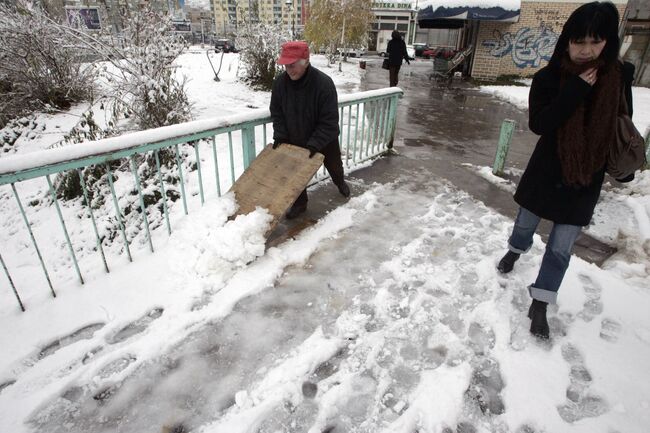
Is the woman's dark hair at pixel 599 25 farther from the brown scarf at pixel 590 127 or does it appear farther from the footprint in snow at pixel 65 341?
the footprint in snow at pixel 65 341

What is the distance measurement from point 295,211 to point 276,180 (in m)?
0.60

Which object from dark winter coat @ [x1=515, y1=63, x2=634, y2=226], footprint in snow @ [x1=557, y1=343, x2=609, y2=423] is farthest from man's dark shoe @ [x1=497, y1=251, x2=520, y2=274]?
footprint in snow @ [x1=557, y1=343, x2=609, y2=423]

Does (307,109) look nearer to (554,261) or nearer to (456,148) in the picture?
(554,261)

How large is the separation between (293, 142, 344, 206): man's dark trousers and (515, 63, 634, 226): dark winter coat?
1.93 meters

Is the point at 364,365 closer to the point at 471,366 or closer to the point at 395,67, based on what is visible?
the point at 471,366

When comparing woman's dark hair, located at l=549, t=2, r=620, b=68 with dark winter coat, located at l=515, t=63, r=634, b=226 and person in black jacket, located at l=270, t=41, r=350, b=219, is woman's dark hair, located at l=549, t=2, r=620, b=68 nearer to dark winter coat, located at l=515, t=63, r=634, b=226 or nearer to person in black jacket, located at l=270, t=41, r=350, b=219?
dark winter coat, located at l=515, t=63, r=634, b=226

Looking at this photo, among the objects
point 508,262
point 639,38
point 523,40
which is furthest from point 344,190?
point 639,38

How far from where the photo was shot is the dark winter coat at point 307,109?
10.5 ft

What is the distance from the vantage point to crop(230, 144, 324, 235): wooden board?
121 inches

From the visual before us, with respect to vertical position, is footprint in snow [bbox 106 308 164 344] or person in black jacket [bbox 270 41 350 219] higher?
person in black jacket [bbox 270 41 350 219]

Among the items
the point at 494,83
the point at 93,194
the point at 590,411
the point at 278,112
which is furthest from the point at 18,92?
the point at 494,83

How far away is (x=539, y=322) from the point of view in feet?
7.49

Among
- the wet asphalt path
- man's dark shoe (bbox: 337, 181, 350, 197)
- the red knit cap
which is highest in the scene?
the red knit cap

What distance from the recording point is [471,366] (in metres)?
2.08
